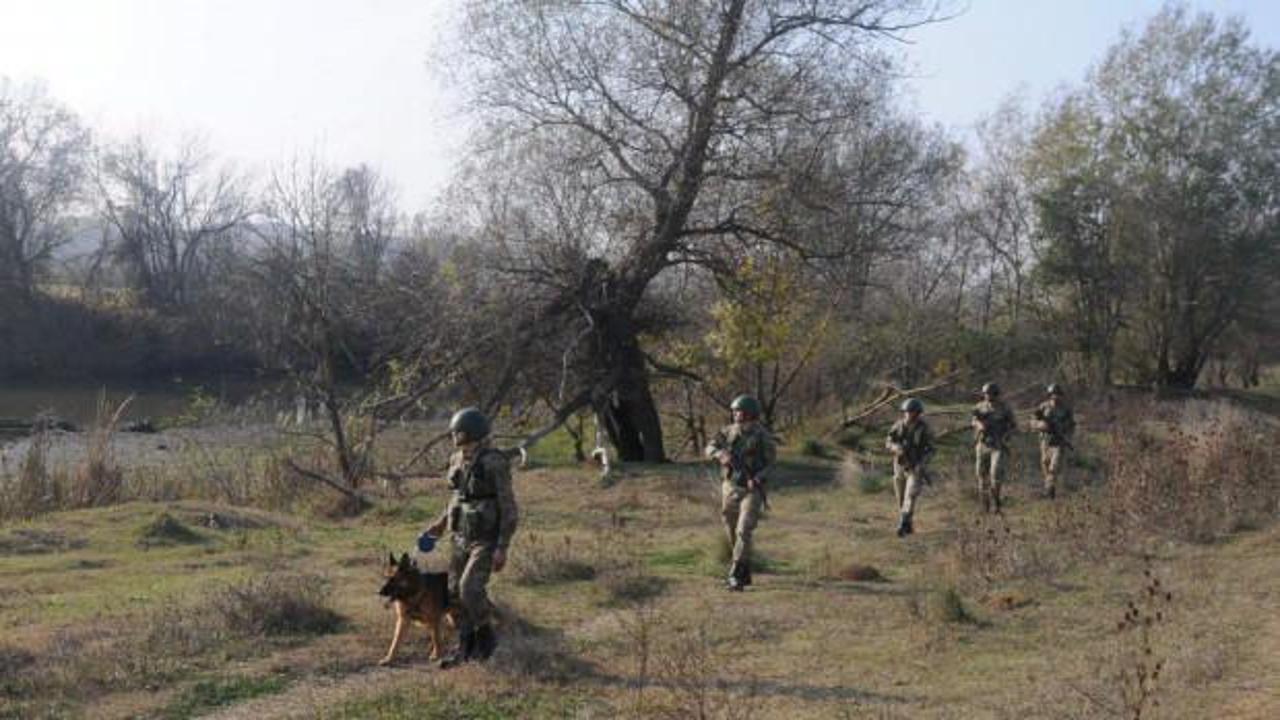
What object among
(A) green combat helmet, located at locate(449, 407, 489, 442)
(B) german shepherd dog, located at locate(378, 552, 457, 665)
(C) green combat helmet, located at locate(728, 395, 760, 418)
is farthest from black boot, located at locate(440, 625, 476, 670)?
(C) green combat helmet, located at locate(728, 395, 760, 418)

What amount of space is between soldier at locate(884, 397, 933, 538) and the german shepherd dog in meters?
7.34

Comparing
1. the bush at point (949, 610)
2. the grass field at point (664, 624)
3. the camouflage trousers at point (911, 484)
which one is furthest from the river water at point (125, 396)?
the bush at point (949, 610)

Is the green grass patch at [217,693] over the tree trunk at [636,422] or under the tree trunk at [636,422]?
under

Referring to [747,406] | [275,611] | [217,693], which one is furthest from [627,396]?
[217,693]

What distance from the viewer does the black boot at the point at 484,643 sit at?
26.9 feet

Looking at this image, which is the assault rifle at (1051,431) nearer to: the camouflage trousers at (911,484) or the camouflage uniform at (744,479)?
the camouflage trousers at (911,484)

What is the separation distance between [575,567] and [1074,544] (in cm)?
506

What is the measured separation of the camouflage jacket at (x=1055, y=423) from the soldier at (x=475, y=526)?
10606mm

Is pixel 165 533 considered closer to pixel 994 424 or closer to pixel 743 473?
pixel 743 473

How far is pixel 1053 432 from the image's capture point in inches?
661

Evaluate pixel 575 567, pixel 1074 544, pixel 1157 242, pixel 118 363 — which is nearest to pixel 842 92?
pixel 1074 544

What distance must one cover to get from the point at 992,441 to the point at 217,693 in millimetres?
10886

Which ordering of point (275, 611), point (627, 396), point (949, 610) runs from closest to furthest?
1. point (275, 611)
2. point (949, 610)
3. point (627, 396)

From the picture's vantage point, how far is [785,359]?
2722 cm
